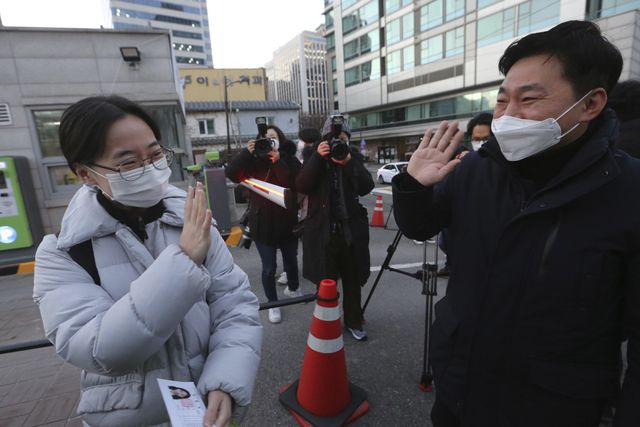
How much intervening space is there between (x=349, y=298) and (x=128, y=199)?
7.18ft

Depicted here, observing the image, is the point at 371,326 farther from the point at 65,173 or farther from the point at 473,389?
the point at 65,173

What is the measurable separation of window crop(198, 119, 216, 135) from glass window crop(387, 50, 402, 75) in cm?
1956

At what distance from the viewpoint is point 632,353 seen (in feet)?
3.49

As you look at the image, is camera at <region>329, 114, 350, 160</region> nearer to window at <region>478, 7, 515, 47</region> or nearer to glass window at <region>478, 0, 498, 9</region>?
window at <region>478, 7, 515, 47</region>

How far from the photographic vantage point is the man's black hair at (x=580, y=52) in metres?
1.13

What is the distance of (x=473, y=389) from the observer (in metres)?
1.28

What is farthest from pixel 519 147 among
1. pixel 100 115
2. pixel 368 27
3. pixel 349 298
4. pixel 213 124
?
pixel 368 27

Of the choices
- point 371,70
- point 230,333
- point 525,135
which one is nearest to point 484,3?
point 371,70

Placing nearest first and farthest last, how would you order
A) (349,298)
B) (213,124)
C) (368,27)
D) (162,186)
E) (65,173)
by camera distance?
(162,186)
(349,298)
(65,173)
(213,124)
(368,27)

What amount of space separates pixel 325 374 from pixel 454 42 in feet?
110

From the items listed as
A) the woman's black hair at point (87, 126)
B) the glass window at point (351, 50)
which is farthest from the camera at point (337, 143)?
the glass window at point (351, 50)

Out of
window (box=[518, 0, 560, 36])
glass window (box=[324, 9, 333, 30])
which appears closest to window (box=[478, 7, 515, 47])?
window (box=[518, 0, 560, 36])

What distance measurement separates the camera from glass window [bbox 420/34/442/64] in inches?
1203

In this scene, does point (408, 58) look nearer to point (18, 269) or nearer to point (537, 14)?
point (537, 14)
